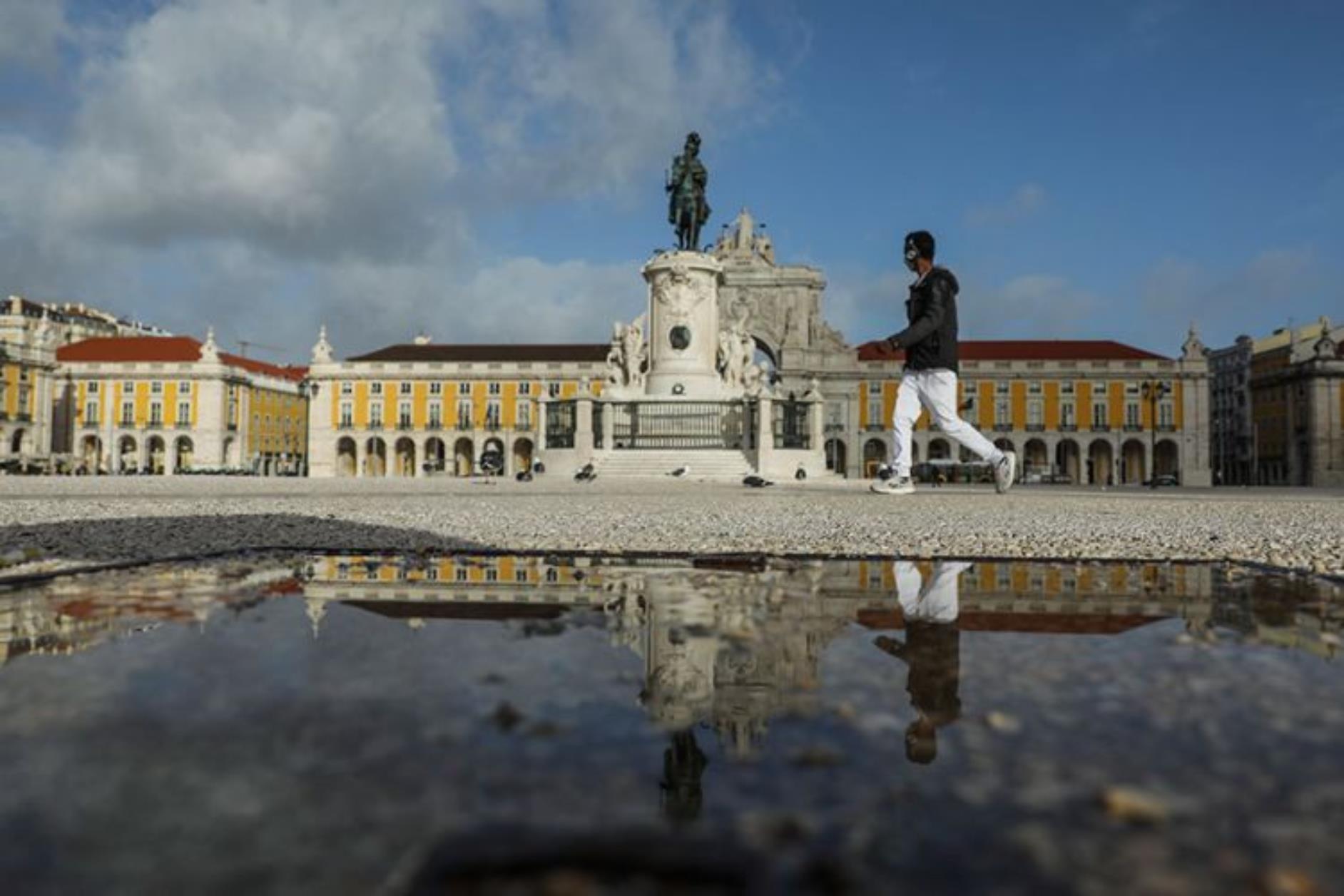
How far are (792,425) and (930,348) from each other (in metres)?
16.0

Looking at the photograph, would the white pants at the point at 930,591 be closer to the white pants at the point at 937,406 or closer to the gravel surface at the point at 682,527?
the gravel surface at the point at 682,527

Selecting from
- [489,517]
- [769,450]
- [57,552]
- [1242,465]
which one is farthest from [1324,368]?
[57,552]

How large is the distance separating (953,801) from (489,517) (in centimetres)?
676

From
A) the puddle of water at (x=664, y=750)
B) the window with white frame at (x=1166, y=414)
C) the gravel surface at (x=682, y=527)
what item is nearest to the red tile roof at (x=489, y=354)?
the window with white frame at (x=1166, y=414)

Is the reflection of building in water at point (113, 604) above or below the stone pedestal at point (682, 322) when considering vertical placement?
below

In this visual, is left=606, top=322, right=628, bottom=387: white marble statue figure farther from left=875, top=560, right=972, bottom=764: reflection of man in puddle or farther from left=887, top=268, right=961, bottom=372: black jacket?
left=875, top=560, right=972, bottom=764: reflection of man in puddle

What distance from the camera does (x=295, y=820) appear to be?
96cm

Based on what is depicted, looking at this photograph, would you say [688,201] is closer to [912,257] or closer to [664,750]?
[912,257]

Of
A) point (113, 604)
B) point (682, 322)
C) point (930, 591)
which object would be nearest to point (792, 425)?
point (682, 322)

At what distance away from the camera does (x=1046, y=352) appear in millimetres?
58969

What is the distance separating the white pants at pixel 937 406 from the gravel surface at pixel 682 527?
611 millimetres

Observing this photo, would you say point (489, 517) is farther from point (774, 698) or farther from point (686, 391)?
point (686, 391)

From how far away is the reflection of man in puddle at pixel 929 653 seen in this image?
134 centimetres

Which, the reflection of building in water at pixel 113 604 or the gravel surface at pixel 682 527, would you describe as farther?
the gravel surface at pixel 682 527
